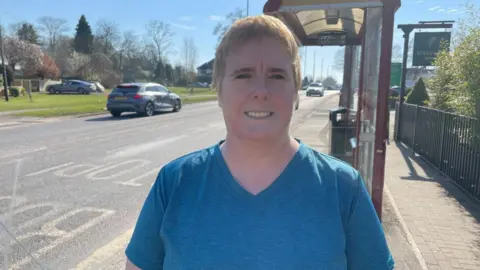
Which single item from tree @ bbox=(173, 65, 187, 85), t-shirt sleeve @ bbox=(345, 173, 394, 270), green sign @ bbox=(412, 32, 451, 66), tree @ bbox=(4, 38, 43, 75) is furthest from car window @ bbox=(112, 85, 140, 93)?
tree @ bbox=(173, 65, 187, 85)

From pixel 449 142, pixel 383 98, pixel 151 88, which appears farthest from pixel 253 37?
pixel 151 88

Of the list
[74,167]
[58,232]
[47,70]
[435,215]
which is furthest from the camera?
[47,70]

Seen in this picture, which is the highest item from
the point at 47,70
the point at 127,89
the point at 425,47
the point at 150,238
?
the point at 47,70

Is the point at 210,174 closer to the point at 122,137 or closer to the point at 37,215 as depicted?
the point at 37,215

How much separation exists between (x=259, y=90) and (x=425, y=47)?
1095cm

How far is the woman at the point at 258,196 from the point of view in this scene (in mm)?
1274

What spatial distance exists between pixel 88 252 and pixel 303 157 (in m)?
2.99

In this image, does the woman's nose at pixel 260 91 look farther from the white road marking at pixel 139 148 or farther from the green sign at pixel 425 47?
the green sign at pixel 425 47

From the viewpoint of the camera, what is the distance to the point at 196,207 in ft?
4.37

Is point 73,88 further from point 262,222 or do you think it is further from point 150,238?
point 262,222

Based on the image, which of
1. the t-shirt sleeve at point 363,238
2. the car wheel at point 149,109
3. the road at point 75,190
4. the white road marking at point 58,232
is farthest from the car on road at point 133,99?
the t-shirt sleeve at point 363,238

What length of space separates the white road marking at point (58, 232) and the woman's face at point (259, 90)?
2990 mm

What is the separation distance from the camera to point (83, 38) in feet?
257

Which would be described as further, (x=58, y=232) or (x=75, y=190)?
(x=75, y=190)
